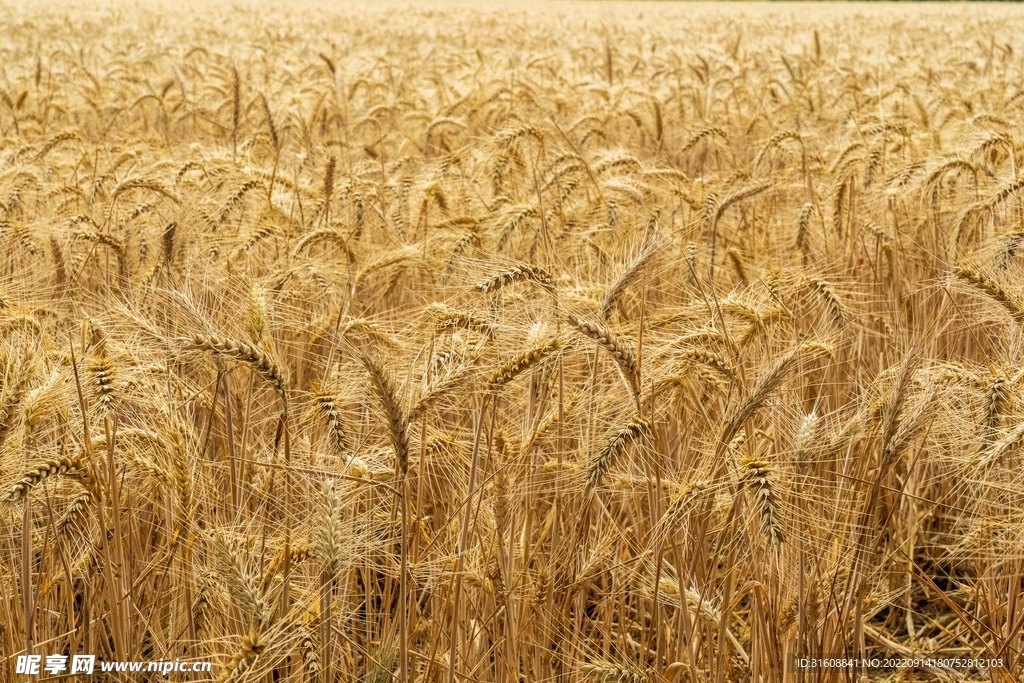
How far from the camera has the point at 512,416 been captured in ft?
6.87

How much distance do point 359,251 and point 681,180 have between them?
123cm

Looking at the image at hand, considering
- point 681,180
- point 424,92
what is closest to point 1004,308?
point 681,180

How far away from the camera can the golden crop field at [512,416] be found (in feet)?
4.93

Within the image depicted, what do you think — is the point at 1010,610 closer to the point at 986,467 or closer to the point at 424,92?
the point at 986,467

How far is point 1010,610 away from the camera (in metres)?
1.67
